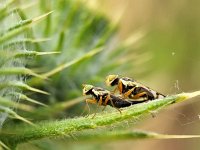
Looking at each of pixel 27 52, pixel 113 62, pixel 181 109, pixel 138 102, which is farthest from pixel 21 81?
pixel 181 109

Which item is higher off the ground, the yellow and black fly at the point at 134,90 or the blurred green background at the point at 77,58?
the blurred green background at the point at 77,58

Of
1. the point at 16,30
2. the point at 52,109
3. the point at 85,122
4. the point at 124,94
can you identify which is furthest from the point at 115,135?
the point at 16,30

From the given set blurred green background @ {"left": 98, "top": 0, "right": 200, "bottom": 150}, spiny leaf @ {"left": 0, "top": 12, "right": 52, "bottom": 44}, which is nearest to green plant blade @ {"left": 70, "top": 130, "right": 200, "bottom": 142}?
spiny leaf @ {"left": 0, "top": 12, "right": 52, "bottom": 44}

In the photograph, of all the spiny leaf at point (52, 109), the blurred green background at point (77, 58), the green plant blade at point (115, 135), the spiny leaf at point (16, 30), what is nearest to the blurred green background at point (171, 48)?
the blurred green background at point (77, 58)

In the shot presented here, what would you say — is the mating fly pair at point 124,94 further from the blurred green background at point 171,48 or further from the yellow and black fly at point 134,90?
the blurred green background at point 171,48

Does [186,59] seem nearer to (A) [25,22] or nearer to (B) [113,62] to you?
(B) [113,62]

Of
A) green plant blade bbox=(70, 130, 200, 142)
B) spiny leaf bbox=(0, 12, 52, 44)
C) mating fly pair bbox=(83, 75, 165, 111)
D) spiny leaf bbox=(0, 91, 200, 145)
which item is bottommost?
green plant blade bbox=(70, 130, 200, 142)

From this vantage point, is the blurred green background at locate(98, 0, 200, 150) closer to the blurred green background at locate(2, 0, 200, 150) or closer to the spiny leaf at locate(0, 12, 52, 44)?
the blurred green background at locate(2, 0, 200, 150)
